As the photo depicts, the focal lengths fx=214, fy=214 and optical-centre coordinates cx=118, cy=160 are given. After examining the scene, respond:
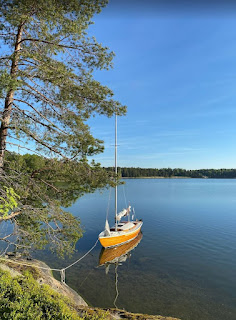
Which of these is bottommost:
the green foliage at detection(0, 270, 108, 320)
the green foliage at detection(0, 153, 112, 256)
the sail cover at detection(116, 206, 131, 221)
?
the sail cover at detection(116, 206, 131, 221)

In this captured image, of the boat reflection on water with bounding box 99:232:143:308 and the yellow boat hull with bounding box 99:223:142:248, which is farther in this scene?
the yellow boat hull with bounding box 99:223:142:248

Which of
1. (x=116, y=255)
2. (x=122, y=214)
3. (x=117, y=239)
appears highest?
(x=122, y=214)

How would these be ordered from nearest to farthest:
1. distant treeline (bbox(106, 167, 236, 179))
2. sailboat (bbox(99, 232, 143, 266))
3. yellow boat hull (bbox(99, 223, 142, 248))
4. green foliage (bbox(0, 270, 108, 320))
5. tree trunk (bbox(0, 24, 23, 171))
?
green foliage (bbox(0, 270, 108, 320)) → tree trunk (bbox(0, 24, 23, 171)) → sailboat (bbox(99, 232, 143, 266)) → yellow boat hull (bbox(99, 223, 142, 248)) → distant treeline (bbox(106, 167, 236, 179))

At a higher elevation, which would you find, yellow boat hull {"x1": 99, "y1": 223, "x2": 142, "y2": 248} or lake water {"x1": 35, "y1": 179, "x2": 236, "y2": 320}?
yellow boat hull {"x1": 99, "y1": 223, "x2": 142, "y2": 248}

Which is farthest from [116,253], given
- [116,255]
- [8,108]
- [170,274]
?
[8,108]

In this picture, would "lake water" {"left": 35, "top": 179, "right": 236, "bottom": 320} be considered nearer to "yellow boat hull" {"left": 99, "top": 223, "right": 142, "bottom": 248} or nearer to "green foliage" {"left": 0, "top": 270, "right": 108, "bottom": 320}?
"yellow boat hull" {"left": 99, "top": 223, "right": 142, "bottom": 248}

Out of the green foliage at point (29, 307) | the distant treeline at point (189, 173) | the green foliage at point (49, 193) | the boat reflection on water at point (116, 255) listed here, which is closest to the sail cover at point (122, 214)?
the boat reflection on water at point (116, 255)

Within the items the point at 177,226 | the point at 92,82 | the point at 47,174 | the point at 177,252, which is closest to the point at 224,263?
the point at 177,252

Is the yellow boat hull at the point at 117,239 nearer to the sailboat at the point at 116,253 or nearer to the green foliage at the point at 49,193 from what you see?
the sailboat at the point at 116,253

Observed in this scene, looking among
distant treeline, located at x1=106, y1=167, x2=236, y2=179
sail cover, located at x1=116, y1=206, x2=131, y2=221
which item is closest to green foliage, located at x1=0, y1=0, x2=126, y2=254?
sail cover, located at x1=116, y1=206, x2=131, y2=221

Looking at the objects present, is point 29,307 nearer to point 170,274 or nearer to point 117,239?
point 170,274

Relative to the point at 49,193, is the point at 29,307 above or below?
below

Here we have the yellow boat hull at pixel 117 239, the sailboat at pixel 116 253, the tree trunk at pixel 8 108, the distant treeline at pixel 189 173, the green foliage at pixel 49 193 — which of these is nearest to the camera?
the tree trunk at pixel 8 108

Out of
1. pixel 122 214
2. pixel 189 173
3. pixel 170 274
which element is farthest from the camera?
pixel 189 173
